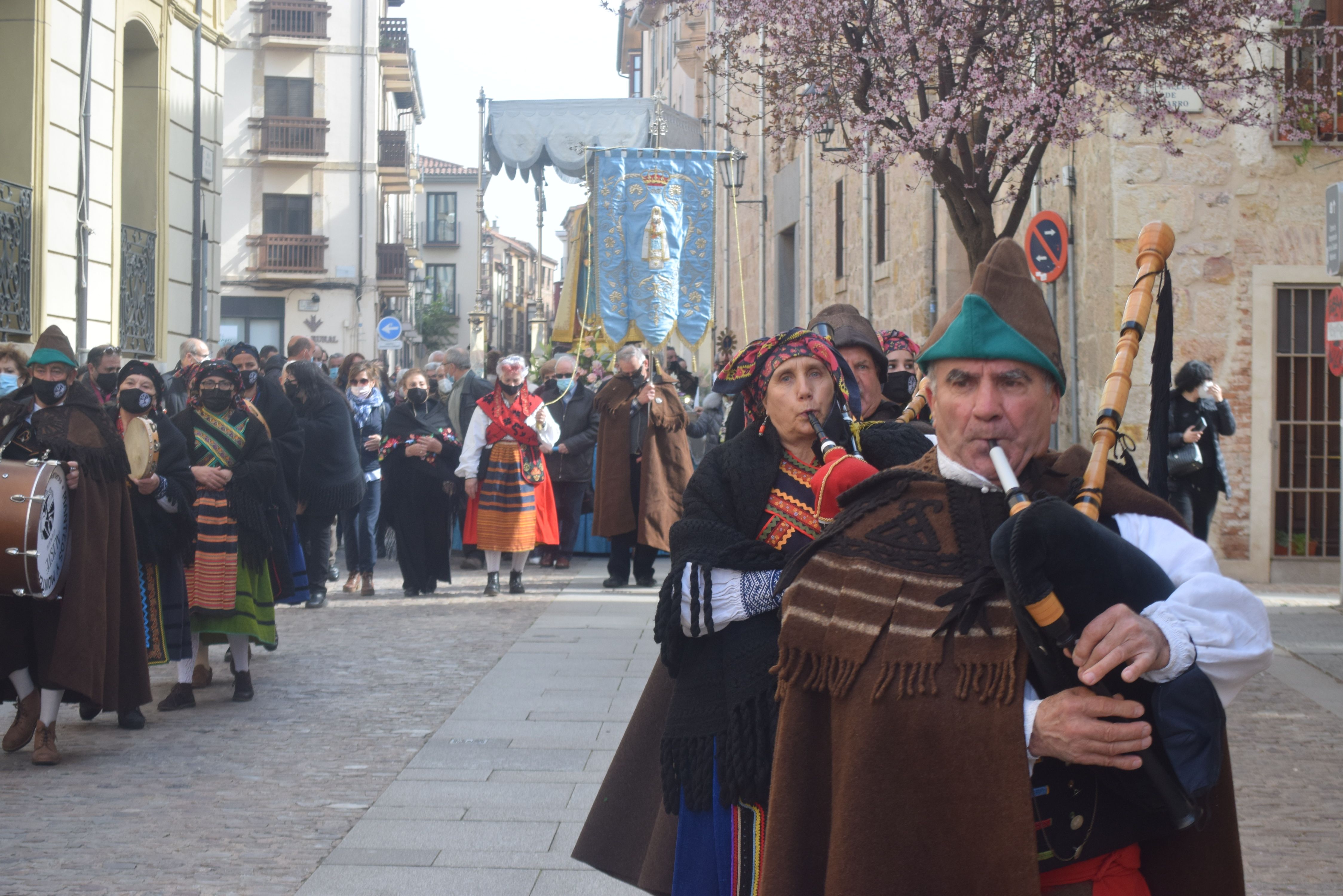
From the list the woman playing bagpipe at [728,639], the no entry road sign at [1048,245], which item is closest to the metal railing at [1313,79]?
the no entry road sign at [1048,245]

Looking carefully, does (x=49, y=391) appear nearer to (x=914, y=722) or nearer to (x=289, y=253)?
(x=914, y=722)

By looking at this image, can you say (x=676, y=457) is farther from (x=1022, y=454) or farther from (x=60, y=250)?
(x=1022, y=454)

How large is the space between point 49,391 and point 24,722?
1.49 m

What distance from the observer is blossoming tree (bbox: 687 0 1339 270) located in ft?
29.3

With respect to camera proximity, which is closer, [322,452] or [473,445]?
[322,452]

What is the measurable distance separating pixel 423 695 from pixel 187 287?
34.4 feet

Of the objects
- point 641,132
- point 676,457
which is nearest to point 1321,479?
point 676,457

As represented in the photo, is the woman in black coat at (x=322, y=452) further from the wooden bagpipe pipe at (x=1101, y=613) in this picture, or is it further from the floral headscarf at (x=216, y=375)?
the wooden bagpipe pipe at (x=1101, y=613)

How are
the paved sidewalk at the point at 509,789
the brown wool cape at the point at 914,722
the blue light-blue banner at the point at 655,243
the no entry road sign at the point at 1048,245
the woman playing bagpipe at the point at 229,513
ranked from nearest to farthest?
1. the brown wool cape at the point at 914,722
2. the paved sidewalk at the point at 509,789
3. the woman playing bagpipe at the point at 229,513
4. the no entry road sign at the point at 1048,245
5. the blue light-blue banner at the point at 655,243

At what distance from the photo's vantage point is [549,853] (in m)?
5.13

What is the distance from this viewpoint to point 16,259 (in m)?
12.1

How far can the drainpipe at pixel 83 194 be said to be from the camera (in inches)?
525

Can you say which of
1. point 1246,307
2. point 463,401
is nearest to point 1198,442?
point 1246,307

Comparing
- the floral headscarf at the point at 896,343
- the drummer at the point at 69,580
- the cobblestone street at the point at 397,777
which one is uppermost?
the floral headscarf at the point at 896,343
